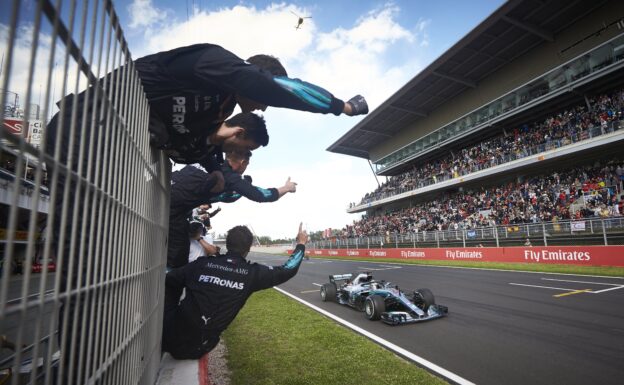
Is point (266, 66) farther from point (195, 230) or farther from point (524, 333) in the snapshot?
point (524, 333)

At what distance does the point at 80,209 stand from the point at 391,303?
20.0 feet

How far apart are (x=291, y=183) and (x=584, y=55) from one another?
21.8 metres

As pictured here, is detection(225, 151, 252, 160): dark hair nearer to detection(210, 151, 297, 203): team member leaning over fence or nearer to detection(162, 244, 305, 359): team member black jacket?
detection(210, 151, 297, 203): team member leaning over fence

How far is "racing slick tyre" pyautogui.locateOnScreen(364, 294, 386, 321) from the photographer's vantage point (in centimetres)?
621

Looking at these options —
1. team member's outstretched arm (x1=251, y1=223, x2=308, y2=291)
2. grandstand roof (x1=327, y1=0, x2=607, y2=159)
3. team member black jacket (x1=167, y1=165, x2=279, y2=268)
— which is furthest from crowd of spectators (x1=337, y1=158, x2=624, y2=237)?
team member black jacket (x1=167, y1=165, x2=279, y2=268)

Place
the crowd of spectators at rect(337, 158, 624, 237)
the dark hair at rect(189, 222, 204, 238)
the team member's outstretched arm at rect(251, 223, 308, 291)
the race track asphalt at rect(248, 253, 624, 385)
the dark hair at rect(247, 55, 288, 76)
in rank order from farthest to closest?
the crowd of spectators at rect(337, 158, 624, 237) → the dark hair at rect(189, 222, 204, 238) → the race track asphalt at rect(248, 253, 624, 385) → the team member's outstretched arm at rect(251, 223, 308, 291) → the dark hair at rect(247, 55, 288, 76)

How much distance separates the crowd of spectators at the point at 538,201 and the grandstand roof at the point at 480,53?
8.22 m

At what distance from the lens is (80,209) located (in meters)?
1.25

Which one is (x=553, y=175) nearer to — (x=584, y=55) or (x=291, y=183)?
(x=584, y=55)

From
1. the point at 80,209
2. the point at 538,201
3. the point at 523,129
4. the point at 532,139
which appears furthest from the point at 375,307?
the point at 523,129

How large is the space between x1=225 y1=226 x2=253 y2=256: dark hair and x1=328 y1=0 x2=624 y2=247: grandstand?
15.1m

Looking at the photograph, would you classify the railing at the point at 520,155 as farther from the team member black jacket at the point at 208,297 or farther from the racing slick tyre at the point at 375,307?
the team member black jacket at the point at 208,297

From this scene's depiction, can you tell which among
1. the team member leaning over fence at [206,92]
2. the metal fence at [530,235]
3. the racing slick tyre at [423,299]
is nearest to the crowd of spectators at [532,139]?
the metal fence at [530,235]

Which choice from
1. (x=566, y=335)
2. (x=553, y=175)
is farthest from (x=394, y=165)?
(x=566, y=335)
